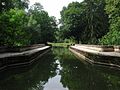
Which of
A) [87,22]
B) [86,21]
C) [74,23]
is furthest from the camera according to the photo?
[74,23]

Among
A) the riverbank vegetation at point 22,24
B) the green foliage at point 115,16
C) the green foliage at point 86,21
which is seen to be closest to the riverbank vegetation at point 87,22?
the green foliage at point 86,21

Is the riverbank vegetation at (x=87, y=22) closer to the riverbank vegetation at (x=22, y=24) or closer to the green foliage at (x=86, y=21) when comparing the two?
the green foliage at (x=86, y=21)

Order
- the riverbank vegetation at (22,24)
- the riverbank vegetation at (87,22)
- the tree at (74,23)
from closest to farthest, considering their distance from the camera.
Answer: the riverbank vegetation at (22,24) → the riverbank vegetation at (87,22) → the tree at (74,23)

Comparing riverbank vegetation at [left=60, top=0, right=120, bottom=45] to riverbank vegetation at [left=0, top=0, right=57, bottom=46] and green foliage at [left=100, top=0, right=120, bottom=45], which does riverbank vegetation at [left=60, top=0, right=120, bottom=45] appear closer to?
riverbank vegetation at [left=0, top=0, right=57, bottom=46]

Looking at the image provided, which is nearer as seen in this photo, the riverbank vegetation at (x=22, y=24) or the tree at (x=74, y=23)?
the riverbank vegetation at (x=22, y=24)

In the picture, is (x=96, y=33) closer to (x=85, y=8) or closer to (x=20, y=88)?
(x=85, y=8)

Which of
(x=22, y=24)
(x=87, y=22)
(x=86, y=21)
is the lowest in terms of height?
(x=22, y=24)

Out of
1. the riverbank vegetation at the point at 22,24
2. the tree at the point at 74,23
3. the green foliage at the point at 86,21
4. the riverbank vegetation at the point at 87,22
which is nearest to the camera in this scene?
the riverbank vegetation at the point at 22,24

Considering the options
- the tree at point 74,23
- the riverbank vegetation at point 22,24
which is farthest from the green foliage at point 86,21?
the riverbank vegetation at point 22,24

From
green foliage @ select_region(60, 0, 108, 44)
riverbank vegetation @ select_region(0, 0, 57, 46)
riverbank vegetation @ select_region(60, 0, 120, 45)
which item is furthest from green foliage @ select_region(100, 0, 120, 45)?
green foliage @ select_region(60, 0, 108, 44)

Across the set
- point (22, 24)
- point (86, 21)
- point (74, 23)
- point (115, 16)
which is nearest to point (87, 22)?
point (86, 21)

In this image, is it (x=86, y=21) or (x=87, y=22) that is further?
(x=86, y=21)

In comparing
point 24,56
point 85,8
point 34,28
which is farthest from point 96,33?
point 24,56

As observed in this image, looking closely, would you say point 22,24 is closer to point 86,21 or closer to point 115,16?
point 115,16
